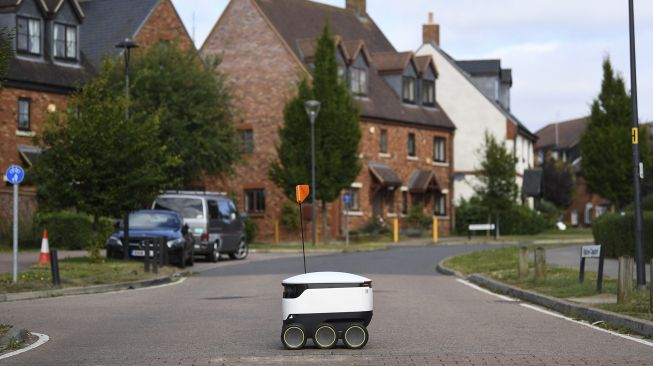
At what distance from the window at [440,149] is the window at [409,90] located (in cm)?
271

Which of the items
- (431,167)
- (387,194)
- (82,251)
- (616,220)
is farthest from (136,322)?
(431,167)

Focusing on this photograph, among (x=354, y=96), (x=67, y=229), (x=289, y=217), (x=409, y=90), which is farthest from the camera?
(x=409, y=90)

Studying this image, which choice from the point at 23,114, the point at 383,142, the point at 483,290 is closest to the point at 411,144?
the point at 383,142

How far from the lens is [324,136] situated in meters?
50.8

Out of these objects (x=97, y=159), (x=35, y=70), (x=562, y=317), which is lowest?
(x=562, y=317)

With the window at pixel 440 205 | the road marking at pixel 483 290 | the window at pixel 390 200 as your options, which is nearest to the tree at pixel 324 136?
the window at pixel 390 200

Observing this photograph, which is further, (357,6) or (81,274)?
(357,6)

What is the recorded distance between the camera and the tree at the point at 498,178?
54.9 meters

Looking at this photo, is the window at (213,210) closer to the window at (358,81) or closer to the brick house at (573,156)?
the window at (358,81)

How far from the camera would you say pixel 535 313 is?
17828mm

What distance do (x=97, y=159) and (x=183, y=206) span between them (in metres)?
6.10

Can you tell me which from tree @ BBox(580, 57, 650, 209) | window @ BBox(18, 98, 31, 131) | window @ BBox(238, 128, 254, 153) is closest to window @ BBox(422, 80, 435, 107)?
tree @ BBox(580, 57, 650, 209)

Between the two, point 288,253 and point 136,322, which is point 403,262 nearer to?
point 288,253

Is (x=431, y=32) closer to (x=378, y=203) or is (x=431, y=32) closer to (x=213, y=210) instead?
(x=378, y=203)
